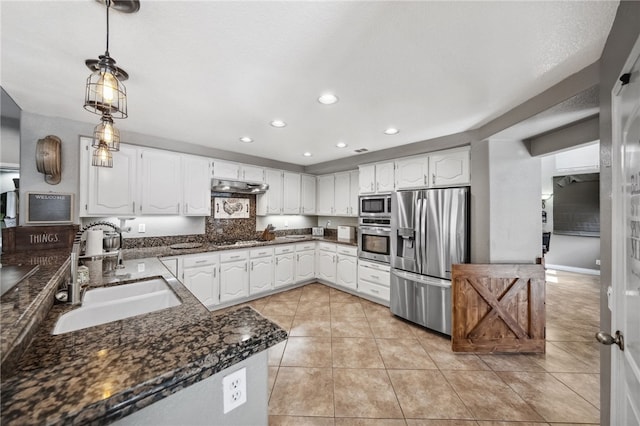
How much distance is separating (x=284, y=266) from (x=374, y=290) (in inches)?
59.8

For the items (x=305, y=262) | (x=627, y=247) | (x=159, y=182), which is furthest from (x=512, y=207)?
(x=159, y=182)

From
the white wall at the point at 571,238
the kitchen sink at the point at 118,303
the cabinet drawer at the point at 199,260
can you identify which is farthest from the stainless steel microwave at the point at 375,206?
the white wall at the point at 571,238

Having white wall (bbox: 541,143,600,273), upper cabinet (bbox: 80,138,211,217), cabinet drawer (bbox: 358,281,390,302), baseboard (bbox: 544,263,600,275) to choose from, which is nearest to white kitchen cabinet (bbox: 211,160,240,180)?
upper cabinet (bbox: 80,138,211,217)

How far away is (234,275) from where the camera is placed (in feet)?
11.7

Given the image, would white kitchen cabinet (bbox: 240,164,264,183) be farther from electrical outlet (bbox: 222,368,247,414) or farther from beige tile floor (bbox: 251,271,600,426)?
electrical outlet (bbox: 222,368,247,414)

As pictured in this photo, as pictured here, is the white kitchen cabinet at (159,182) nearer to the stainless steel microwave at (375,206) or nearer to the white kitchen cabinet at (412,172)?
the stainless steel microwave at (375,206)

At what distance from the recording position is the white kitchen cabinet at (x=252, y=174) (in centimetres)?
397

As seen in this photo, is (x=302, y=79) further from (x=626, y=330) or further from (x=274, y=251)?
(x=274, y=251)

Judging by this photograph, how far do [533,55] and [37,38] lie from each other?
2783mm

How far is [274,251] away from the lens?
4066 millimetres

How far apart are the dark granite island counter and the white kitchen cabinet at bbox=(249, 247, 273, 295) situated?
2756mm

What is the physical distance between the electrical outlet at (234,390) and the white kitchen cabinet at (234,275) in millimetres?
2936

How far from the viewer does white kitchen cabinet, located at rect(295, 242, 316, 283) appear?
4.38m

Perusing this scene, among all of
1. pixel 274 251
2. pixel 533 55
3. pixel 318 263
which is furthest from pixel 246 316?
pixel 318 263
